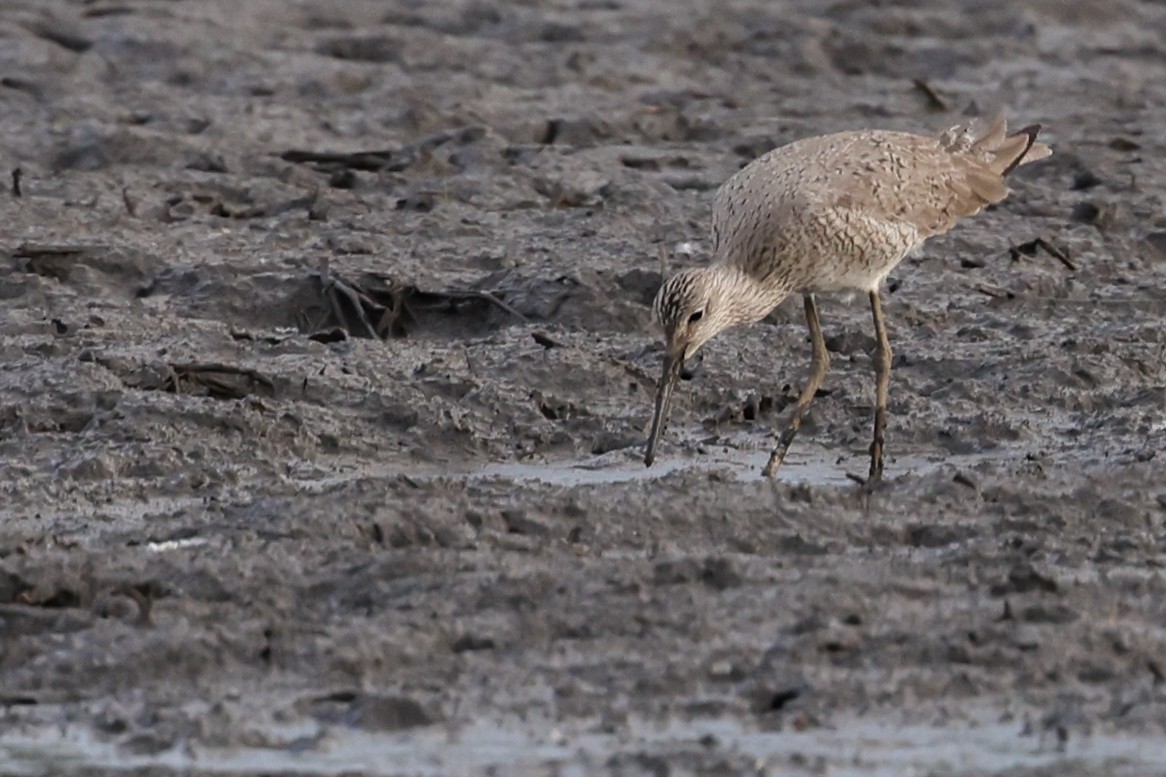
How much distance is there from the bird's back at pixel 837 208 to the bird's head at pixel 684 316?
0.67ft

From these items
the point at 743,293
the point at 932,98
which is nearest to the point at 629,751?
the point at 743,293

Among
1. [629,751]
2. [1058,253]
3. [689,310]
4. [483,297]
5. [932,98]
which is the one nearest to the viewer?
[629,751]

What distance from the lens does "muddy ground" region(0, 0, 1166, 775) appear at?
5.99 m

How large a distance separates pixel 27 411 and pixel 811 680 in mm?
3886

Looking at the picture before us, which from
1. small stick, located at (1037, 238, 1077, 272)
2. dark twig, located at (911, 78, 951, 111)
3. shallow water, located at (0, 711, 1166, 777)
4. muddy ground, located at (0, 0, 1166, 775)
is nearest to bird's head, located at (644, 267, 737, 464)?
muddy ground, located at (0, 0, 1166, 775)

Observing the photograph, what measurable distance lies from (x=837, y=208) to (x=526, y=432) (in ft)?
4.92

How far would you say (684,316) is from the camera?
8305 millimetres

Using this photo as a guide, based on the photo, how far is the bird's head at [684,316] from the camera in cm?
830

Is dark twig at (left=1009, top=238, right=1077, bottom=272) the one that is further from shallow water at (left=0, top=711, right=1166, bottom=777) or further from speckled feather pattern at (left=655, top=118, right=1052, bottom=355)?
shallow water at (left=0, top=711, right=1166, bottom=777)

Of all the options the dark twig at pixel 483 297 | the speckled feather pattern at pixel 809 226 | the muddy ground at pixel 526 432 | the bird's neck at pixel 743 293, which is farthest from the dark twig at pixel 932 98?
the bird's neck at pixel 743 293

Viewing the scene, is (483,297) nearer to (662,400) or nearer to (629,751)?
(662,400)

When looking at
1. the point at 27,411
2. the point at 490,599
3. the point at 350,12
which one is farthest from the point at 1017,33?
the point at 490,599

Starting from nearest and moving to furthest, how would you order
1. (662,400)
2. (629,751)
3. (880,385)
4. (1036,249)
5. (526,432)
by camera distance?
(629,751) → (662,400) → (880,385) → (526,432) → (1036,249)

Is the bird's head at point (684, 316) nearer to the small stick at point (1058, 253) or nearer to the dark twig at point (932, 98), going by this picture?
the small stick at point (1058, 253)
